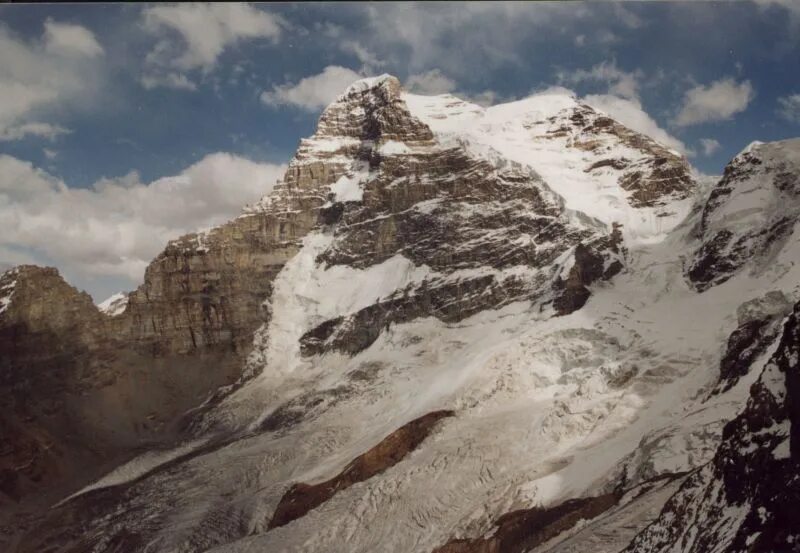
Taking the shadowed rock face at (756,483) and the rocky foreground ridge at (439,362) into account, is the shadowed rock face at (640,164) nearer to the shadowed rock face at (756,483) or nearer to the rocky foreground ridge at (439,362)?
the rocky foreground ridge at (439,362)

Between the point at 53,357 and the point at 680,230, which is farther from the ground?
the point at 53,357

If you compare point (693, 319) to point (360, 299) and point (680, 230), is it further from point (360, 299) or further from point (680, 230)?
point (360, 299)

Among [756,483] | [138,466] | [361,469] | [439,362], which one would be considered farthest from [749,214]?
[138,466]

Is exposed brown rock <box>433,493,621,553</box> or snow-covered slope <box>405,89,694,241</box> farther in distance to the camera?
snow-covered slope <box>405,89,694,241</box>

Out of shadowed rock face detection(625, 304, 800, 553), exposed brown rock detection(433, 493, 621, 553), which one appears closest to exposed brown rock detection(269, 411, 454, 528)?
exposed brown rock detection(433, 493, 621, 553)

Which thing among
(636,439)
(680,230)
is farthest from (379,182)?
(636,439)

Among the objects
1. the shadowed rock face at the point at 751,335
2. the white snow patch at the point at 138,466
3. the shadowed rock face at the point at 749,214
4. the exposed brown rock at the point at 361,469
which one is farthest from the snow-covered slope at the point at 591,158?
the white snow patch at the point at 138,466

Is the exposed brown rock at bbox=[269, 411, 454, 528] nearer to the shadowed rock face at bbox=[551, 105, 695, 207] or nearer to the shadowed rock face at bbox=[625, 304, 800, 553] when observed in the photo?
the shadowed rock face at bbox=[625, 304, 800, 553]
